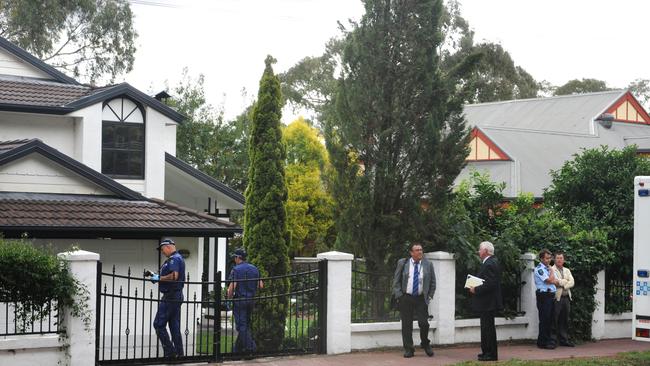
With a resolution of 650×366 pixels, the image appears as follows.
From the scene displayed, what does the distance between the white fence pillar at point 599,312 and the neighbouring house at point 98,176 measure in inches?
268

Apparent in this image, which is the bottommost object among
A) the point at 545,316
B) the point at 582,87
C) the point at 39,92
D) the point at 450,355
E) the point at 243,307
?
the point at 450,355

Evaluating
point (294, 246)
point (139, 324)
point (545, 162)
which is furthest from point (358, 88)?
point (545, 162)

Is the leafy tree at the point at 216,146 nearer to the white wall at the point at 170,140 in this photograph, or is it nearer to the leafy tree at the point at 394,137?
the white wall at the point at 170,140

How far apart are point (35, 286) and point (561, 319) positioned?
911 centimetres

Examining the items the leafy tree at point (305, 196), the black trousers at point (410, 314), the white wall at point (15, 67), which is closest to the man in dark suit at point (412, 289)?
the black trousers at point (410, 314)

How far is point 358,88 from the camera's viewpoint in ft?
50.6

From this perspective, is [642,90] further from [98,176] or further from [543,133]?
[98,176]

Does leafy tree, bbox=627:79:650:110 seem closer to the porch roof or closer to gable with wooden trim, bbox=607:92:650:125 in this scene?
gable with wooden trim, bbox=607:92:650:125

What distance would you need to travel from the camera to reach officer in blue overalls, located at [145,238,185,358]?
12.9 meters

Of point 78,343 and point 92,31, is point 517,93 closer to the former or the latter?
point 92,31

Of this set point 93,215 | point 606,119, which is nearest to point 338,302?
point 93,215

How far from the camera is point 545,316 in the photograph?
51.5 ft

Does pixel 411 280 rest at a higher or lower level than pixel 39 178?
lower

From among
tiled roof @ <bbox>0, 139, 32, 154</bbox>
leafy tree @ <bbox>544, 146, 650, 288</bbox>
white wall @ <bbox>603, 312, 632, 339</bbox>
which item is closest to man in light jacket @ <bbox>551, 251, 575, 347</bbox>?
white wall @ <bbox>603, 312, 632, 339</bbox>
